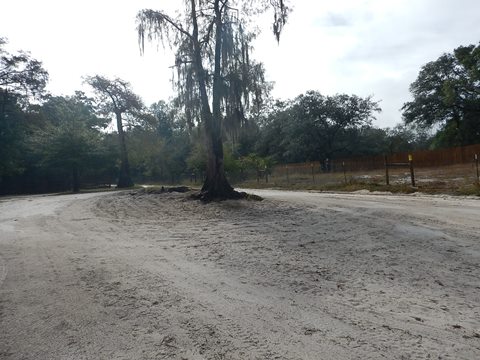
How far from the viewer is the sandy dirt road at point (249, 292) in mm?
3152

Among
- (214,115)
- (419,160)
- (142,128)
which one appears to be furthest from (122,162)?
(214,115)

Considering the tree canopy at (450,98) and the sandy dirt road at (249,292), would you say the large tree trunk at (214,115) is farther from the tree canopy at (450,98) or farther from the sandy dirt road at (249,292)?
the tree canopy at (450,98)

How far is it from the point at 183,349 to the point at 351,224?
→ 6147 mm

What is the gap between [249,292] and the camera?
14.5 ft

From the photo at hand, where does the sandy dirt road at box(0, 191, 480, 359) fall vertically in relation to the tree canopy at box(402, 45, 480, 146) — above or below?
below

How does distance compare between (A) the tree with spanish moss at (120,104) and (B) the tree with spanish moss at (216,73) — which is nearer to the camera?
(B) the tree with spanish moss at (216,73)

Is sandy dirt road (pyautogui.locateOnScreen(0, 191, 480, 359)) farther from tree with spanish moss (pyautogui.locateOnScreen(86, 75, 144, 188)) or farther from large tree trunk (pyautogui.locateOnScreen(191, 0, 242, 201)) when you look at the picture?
tree with spanish moss (pyautogui.locateOnScreen(86, 75, 144, 188))

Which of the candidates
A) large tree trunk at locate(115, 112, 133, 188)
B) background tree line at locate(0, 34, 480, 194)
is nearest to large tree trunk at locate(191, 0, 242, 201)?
background tree line at locate(0, 34, 480, 194)

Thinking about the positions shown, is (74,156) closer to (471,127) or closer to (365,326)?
(365,326)

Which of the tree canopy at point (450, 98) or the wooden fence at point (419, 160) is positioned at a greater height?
the tree canopy at point (450, 98)

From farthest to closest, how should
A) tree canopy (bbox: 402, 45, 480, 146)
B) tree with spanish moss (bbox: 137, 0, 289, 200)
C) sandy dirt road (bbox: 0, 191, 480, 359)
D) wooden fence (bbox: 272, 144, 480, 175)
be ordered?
tree canopy (bbox: 402, 45, 480, 146)
wooden fence (bbox: 272, 144, 480, 175)
tree with spanish moss (bbox: 137, 0, 289, 200)
sandy dirt road (bbox: 0, 191, 480, 359)

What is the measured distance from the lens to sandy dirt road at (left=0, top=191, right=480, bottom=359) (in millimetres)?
3152

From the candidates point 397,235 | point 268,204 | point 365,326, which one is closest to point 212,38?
point 268,204

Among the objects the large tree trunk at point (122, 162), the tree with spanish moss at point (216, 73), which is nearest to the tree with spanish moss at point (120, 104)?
the large tree trunk at point (122, 162)
